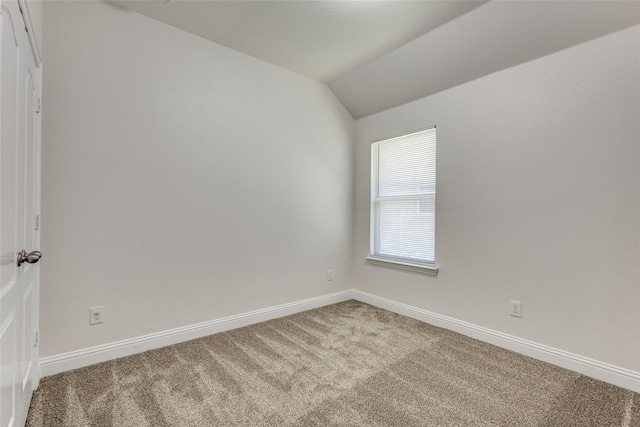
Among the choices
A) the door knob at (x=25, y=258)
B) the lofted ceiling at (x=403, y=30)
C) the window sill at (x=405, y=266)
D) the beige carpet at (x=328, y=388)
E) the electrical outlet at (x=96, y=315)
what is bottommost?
the beige carpet at (x=328, y=388)

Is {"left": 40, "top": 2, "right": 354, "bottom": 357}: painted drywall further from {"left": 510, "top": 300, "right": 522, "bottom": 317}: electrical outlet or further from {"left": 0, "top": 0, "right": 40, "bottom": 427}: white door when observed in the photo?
{"left": 510, "top": 300, "right": 522, "bottom": 317}: electrical outlet

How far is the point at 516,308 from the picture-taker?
238cm

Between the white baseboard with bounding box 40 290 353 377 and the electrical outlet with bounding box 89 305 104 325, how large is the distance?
7.3 inches

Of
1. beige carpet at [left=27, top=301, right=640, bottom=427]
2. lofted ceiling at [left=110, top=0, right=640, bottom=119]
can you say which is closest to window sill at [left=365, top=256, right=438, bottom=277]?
beige carpet at [left=27, top=301, right=640, bottom=427]

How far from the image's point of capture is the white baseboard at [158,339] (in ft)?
6.60

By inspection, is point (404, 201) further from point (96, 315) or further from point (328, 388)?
point (96, 315)

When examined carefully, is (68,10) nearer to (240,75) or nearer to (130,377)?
(240,75)

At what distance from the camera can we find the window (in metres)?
3.05

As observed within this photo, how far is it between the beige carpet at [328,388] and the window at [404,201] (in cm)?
95

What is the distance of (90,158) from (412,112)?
113 inches

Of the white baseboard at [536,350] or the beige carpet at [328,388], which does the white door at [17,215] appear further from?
the white baseboard at [536,350]

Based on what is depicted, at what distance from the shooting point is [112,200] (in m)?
2.19

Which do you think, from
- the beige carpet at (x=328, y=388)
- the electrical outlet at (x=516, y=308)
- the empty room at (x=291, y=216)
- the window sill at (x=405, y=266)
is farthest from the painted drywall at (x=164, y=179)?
the electrical outlet at (x=516, y=308)

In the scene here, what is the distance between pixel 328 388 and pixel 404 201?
2094 millimetres
